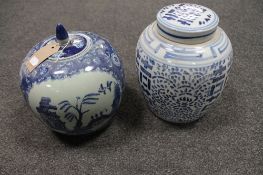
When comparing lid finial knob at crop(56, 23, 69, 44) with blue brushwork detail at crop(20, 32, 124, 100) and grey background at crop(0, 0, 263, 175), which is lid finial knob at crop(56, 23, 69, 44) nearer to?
blue brushwork detail at crop(20, 32, 124, 100)

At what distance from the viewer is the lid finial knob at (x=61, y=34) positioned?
856 millimetres

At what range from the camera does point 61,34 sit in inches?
34.0

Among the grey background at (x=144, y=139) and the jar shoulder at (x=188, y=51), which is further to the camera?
the grey background at (x=144, y=139)

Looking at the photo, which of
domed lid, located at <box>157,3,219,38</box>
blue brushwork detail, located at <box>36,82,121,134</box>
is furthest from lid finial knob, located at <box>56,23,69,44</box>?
domed lid, located at <box>157,3,219,38</box>

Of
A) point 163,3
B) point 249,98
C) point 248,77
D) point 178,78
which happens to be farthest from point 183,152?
point 163,3

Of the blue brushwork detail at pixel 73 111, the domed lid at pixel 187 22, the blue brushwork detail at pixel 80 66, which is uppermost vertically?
the domed lid at pixel 187 22

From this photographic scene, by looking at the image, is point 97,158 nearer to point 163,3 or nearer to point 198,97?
point 198,97

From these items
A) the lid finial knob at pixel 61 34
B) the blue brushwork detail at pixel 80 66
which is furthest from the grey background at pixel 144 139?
the lid finial knob at pixel 61 34

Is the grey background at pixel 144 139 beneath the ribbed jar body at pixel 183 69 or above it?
beneath

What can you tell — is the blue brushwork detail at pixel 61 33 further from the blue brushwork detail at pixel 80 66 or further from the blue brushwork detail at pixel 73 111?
the blue brushwork detail at pixel 73 111

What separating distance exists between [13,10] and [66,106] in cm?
142

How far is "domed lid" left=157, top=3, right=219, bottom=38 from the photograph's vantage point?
0.83 meters

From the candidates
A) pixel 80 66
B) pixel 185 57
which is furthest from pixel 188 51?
pixel 80 66

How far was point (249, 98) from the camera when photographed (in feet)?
3.92
